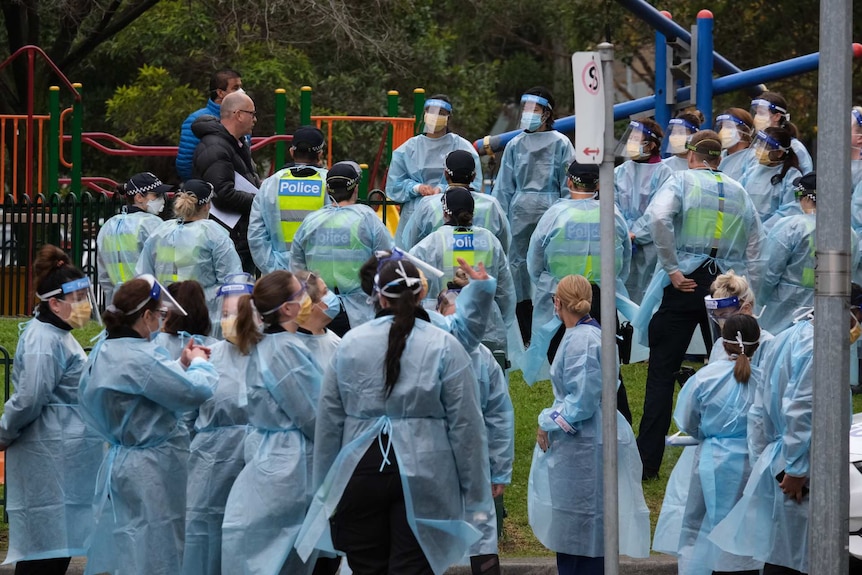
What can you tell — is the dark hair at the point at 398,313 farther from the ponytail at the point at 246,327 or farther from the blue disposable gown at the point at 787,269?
the blue disposable gown at the point at 787,269

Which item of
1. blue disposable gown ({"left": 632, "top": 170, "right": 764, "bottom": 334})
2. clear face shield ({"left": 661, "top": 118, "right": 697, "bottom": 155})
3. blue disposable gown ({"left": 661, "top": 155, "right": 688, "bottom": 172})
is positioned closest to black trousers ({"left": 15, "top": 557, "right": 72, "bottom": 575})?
blue disposable gown ({"left": 632, "top": 170, "right": 764, "bottom": 334})

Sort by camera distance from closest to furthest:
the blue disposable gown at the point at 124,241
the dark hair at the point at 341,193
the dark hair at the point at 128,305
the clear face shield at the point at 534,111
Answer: the dark hair at the point at 128,305
the dark hair at the point at 341,193
the blue disposable gown at the point at 124,241
the clear face shield at the point at 534,111

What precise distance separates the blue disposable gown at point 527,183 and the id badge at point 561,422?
3.86m

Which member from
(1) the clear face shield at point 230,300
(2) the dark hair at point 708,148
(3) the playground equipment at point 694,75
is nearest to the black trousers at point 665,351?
(2) the dark hair at point 708,148

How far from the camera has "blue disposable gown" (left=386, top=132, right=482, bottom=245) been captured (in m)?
11.4

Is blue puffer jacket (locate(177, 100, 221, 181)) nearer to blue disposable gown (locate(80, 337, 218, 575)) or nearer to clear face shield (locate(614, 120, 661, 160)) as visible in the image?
clear face shield (locate(614, 120, 661, 160))

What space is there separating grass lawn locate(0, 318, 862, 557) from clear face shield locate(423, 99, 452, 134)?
7.04 ft

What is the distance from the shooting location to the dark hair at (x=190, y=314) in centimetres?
749

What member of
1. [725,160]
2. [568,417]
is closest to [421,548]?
[568,417]

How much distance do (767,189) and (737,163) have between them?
17.1 inches

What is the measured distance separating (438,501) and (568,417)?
1561 millimetres

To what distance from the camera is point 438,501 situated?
6090 mm

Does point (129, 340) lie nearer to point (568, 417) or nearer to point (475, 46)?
point (568, 417)

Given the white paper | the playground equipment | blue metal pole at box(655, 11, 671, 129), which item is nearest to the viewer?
the white paper
